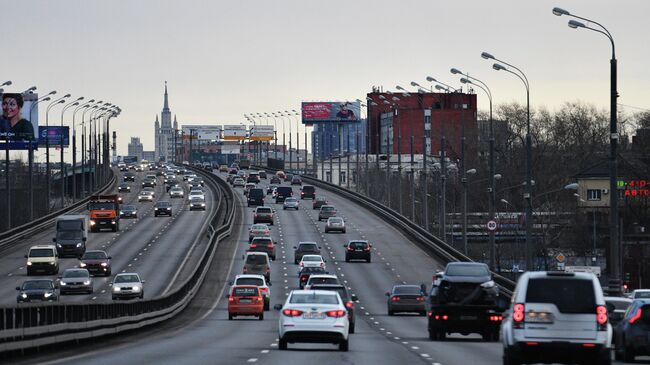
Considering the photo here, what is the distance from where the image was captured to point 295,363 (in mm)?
25906

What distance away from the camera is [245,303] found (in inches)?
1998

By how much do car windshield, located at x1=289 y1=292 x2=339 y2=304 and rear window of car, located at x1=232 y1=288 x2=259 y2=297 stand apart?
63.7 ft

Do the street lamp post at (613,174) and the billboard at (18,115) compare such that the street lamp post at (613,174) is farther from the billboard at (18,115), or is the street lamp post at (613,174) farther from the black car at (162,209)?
the billboard at (18,115)

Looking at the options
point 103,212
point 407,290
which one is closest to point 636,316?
point 407,290

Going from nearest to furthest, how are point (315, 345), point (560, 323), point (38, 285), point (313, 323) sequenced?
point (560, 323)
point (313, 323)
point (315, 345)
point (38, 285)

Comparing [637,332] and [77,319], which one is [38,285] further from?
[637,332]

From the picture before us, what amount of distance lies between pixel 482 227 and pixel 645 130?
69.1 ft

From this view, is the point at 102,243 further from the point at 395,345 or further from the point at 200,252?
the point at 395,345

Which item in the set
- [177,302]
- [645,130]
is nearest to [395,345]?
[177,302]

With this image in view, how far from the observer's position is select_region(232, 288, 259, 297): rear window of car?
166ft

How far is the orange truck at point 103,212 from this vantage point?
340 ft

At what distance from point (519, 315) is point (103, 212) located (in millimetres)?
84177

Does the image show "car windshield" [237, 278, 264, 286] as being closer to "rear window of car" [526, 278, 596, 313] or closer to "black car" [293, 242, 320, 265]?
"black car" [293, 242, 320, 265]

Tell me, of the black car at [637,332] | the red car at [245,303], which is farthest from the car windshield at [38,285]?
the black car at [637,332]
